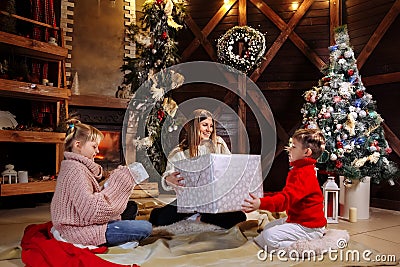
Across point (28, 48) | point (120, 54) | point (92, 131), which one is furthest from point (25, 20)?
point (92, 131)

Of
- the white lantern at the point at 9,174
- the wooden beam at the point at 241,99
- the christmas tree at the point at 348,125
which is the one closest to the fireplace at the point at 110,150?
the white lantern at the point at 9,174

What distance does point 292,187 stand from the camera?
2.09m

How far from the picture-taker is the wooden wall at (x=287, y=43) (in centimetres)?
436

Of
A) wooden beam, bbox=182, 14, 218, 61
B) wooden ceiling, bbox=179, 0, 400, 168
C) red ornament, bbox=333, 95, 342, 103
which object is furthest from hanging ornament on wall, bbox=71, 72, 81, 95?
red ornament, bbox=333, 95, 342, 103

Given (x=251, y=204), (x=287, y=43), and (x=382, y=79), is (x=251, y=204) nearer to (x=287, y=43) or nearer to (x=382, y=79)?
(x=382, y=79)

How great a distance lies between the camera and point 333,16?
4.79 m

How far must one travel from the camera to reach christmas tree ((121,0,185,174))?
4375mm

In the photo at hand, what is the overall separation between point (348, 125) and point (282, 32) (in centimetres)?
197

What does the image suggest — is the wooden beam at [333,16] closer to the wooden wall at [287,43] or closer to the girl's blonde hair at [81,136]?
the wooden wall at [287,43]

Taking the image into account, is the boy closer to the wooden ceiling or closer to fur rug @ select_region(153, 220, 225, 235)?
fur rug @ select_region(153, 220, 225, 235)

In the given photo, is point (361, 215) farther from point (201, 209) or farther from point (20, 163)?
point (20, 163)

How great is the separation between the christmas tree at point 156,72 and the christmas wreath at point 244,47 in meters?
0.78

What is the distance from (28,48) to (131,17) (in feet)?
5.50

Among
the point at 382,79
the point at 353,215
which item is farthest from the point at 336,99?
the point at 353,215
